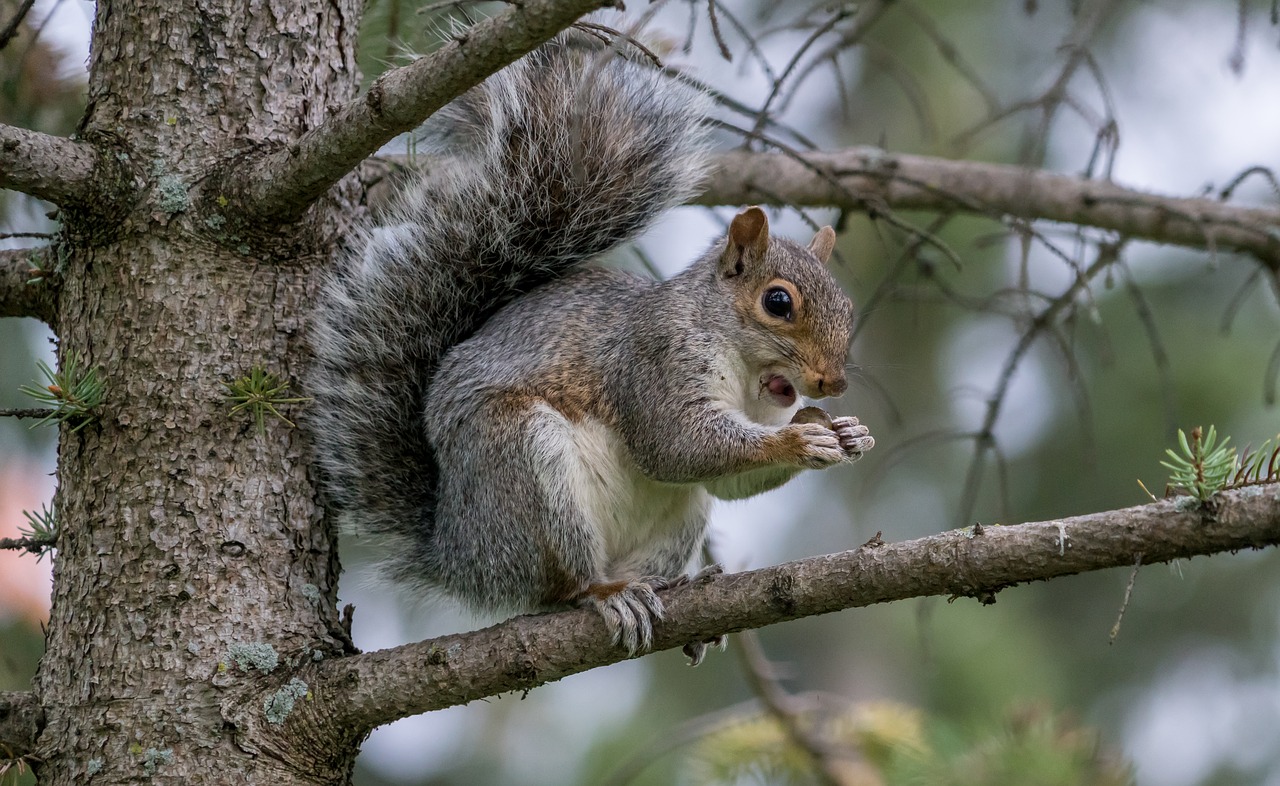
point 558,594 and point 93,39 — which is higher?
point 93,39

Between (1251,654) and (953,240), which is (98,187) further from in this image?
Answer: (1251,654)

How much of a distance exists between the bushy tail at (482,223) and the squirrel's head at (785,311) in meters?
0.17

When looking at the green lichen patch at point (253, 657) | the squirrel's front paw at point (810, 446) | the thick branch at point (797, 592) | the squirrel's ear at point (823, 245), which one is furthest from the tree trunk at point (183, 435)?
the squirrel's ear at point (823, 245)

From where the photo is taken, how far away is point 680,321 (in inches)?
88.9

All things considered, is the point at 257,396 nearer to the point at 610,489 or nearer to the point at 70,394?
the point at 70,394

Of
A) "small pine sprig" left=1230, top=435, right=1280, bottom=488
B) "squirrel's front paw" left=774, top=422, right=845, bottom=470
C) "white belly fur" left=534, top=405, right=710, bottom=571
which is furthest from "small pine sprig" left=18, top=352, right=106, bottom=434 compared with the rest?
"small pine sprig" left=1230, top=435, right=1280, bottom=488

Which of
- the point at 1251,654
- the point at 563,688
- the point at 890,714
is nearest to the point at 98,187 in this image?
the point at 890,714

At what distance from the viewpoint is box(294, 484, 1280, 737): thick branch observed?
4.15 feet

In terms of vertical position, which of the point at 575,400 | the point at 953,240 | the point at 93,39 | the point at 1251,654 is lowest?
the point at 575,400

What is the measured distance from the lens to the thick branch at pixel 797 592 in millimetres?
1265

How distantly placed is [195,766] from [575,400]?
2.90 ft

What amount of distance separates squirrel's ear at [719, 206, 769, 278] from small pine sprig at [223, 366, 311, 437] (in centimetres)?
91

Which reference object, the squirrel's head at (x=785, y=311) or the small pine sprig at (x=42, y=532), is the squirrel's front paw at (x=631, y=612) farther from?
the small pine sprig at (x=42, y=532)

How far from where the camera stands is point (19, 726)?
1.71 metres
